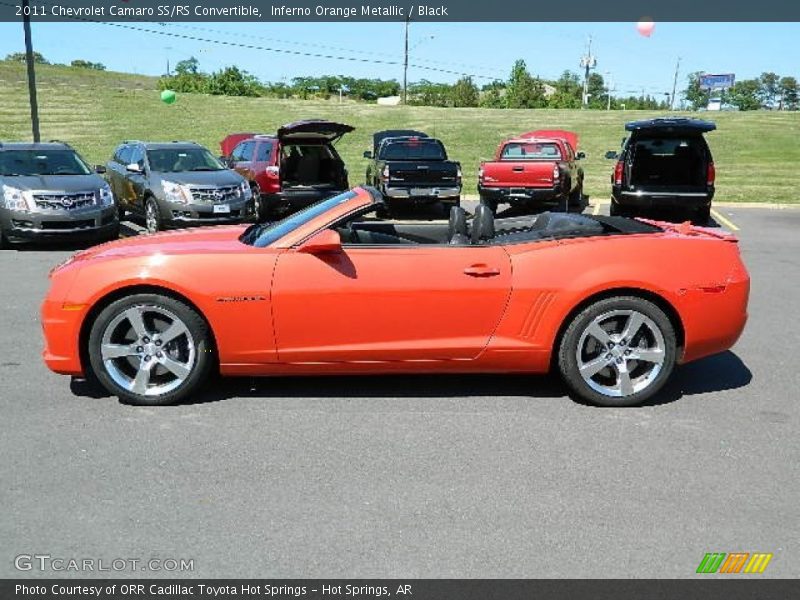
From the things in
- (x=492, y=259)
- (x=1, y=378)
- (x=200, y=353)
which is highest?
(x=492, y=259)

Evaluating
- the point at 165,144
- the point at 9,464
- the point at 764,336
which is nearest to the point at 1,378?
the point at 9,464

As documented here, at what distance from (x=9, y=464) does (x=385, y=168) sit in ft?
40.7

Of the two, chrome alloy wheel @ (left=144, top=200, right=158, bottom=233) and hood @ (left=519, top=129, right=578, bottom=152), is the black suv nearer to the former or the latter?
hood @ (left=519, top=129, right=578, bottom=152)

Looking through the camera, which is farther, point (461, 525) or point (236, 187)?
point (236, 187)

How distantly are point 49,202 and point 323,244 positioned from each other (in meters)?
8.25

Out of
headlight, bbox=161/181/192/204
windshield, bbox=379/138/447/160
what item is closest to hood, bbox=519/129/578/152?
windshield, bbox=379/138/447/160

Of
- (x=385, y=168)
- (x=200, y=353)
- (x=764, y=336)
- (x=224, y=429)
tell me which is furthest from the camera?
(x=385, y=168)

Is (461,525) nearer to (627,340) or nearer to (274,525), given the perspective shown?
(274,525)

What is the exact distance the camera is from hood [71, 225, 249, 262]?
195 inches

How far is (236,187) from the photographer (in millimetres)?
13359

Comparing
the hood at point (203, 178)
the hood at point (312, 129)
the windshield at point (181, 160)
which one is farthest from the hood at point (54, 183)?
the hood at point (312, 129)

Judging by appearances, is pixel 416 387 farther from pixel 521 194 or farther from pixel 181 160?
pixel 521 194

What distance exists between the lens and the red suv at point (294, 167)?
14.9 meters
